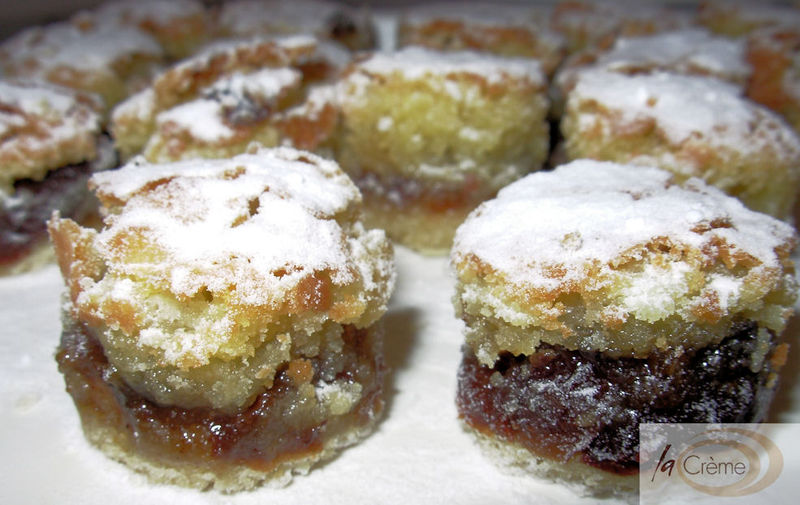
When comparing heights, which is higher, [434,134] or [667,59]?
[667,59]

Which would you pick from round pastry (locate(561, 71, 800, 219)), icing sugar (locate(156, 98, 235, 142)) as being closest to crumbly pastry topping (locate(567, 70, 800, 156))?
round pastry (locate(561, 71, 800, 219))

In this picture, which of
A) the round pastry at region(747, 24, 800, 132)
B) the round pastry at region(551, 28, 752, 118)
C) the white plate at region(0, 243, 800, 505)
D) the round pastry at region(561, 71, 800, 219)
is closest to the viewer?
the white plate at region(0, 243, 800, 505)

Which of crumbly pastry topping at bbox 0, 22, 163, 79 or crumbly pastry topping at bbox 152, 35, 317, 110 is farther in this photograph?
crumbly pastry topping at bbox 0, 22, 163, 79

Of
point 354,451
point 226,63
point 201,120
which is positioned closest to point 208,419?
point 354,451

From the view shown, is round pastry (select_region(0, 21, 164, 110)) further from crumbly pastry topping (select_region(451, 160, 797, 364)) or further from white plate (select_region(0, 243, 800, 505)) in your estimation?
crumbly pastry topping (select_region(451, 160, 797, 364))

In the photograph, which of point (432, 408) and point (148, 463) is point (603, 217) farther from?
point (148, 463)

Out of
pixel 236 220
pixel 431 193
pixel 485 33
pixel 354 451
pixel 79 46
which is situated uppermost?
pixel 236 220

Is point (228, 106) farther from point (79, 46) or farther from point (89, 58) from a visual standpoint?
point (79, 46)
